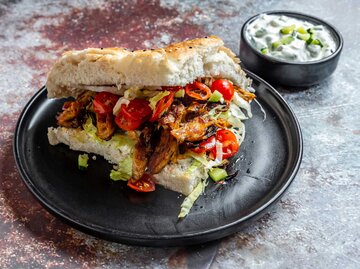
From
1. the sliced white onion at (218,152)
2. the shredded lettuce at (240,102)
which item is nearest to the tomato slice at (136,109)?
the sliced white onion at (218,152)

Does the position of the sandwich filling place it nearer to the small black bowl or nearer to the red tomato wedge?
the red tomato wedge

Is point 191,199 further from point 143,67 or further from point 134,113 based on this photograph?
point 143,67

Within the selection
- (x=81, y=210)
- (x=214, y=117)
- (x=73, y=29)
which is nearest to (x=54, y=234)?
(x=81, y=210)

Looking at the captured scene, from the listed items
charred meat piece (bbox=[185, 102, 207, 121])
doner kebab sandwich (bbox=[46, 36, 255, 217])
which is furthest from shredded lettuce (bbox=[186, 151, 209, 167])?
charred meat piece (bbox=[185, 102, 207, 121])

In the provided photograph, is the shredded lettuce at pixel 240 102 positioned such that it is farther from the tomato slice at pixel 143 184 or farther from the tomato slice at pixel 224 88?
the tomato slice at pixel 143 184

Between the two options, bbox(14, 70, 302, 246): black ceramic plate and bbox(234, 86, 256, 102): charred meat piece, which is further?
bbox(234, 86, 256, 102): charred meat piece
